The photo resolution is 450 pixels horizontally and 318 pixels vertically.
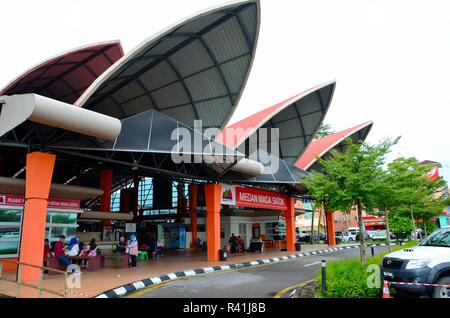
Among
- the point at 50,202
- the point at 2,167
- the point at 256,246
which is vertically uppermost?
the point at 2,167

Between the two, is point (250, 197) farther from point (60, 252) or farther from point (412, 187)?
point (60, 252)

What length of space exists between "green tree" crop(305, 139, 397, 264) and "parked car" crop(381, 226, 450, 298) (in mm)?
3687

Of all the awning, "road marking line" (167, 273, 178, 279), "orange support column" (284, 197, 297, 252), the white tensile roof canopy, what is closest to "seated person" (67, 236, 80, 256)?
"road marking line" (167, 273, 178, 279)

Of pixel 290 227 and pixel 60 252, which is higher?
pixel 290 227

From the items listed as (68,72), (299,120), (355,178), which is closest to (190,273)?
(355,178)

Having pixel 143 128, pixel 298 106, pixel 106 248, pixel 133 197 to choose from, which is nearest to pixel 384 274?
pixel 143 128

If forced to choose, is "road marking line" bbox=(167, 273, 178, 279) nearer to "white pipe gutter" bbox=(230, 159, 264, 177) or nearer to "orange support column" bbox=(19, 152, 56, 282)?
"orange support column" bbox=(19, 152, 56, 282)

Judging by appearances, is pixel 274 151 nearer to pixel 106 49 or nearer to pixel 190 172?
pixel 190 172

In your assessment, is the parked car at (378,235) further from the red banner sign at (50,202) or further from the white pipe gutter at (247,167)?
the red banner sign at (50,202)

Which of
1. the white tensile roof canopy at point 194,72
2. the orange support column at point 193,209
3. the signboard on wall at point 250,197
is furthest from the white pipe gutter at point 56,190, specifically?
the orange support column at point 193,209

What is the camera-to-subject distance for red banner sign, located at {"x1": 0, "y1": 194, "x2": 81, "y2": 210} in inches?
599

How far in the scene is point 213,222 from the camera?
19.7 meters

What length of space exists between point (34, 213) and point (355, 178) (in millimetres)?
11150

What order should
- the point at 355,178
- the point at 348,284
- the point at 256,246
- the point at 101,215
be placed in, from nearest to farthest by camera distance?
the point at 348,284 < the point at 355,178 < the point at 101,215 < the point at 256,246
